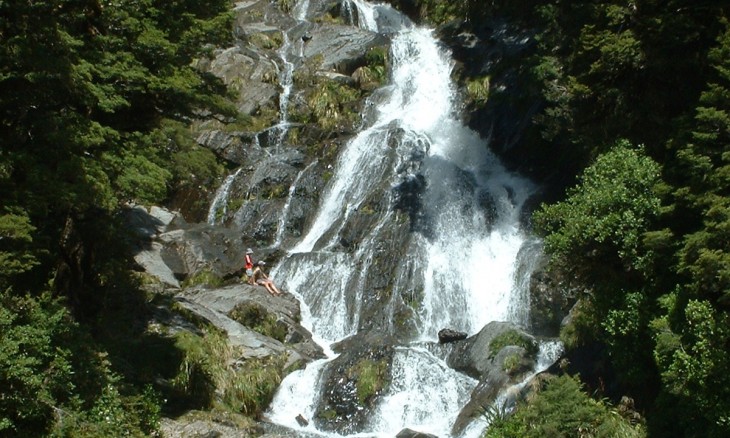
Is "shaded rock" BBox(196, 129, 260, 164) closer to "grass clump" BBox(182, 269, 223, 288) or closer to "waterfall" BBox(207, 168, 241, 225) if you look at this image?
"waterfall" BBox(207, 168, 241, 225)

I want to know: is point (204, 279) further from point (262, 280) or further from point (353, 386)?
point (353, 386)

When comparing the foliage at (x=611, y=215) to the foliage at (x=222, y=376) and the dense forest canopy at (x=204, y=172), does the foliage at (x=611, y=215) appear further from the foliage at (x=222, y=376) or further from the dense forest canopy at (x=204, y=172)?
the foliage at (x=222, y=376)

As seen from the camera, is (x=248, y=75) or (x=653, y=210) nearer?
(x=653, y=210)

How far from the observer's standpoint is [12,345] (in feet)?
34.9

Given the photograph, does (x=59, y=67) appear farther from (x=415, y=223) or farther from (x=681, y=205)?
(x=415, y=223)

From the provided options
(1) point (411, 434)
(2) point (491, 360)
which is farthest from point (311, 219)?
(1) point (411, 434)

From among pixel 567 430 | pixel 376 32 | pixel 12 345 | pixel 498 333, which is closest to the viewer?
pixel 12 345

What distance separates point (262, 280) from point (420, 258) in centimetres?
440

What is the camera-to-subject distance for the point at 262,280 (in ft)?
70.1

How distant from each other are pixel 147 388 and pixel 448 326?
8.86 meters

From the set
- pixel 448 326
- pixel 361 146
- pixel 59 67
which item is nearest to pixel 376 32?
pixel 361 146

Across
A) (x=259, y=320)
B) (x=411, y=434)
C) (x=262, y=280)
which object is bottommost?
(x=411, y=434)

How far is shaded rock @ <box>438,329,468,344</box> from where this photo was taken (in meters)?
18.5

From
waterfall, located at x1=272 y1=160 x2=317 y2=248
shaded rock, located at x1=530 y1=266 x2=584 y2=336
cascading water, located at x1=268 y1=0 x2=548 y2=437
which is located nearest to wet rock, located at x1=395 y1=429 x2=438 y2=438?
cascading water, located at x1=268 y1=0 x2=548 y2=437
